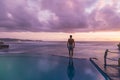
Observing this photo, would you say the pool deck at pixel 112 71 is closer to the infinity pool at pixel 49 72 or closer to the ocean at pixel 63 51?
the infinity pool at pixel 49 72

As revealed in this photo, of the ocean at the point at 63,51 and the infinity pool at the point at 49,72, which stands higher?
the ocean at the point at 63,51

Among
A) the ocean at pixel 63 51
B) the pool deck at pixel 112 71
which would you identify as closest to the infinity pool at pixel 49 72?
the pool deck at pixel 112 71

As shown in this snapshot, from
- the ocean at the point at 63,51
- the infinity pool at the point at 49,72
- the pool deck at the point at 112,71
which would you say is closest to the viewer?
the pool deck at the point at 112,71

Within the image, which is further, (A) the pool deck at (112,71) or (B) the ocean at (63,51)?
(B) the ocean at (63,51)

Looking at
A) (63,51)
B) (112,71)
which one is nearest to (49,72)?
(112,71)

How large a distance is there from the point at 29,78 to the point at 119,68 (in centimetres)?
532

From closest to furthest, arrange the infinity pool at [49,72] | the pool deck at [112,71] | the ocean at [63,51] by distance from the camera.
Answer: the pool deck at [112,71] → the infinity pool at [49,72] → the ocean at [63,51]

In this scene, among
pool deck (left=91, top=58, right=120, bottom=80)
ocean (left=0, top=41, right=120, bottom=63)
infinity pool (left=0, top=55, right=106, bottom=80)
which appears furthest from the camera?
ocean (left=0, top=41, right=120, bottom=63)

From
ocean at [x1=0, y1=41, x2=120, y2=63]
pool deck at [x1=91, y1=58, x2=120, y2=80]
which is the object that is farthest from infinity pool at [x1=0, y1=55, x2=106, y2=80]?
ocean at [x1=0, y1=41, x2=120, y2=63]

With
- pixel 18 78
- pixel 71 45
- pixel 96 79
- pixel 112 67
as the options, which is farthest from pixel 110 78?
pixel 71 45

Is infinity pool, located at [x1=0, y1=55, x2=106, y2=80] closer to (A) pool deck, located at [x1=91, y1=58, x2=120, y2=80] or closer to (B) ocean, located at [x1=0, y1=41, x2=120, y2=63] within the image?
(A) pool deck, located at [x1=91, y1=58, x2=120, y2=80]

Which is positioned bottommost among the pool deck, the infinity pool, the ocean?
the infinity pool

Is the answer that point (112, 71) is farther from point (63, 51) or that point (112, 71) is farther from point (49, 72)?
point (63, 51)

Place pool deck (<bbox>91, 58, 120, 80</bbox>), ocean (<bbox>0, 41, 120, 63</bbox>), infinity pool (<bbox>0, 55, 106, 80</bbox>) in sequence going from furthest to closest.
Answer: ocean (<bbox>0, 41, 120, 63</bbox>) → infinity pool (<bbox>0, 55, 106, 80</bbox>) → pool deck (<bbox>91, 58, 120, 80</bbox>)
